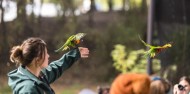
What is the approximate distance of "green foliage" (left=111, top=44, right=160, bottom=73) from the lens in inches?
259

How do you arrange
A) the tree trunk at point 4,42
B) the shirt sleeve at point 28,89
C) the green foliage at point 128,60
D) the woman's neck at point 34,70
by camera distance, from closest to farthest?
the shirt sleeve at point 28,89, the woman's neck at point 34,70, the tree trunk at point 4,42, the green foliage at point 128,60

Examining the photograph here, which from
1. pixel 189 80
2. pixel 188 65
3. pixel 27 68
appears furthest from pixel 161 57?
pixel 27 68

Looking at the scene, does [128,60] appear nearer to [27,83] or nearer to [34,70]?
[34,70]

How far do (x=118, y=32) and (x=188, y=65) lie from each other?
3.32ft

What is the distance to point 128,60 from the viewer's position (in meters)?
6.71

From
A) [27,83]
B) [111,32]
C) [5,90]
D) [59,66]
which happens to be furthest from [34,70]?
[111,32]

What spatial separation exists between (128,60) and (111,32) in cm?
44

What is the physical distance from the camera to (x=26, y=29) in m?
5.92

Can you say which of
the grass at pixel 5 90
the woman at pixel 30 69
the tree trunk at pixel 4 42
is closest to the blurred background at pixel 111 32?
the tree trunk at pixel 4 42

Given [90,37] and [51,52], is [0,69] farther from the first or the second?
[90,37]

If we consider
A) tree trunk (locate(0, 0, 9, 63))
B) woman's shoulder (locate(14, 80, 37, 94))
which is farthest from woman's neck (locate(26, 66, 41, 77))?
tree trunk (locate(0, 0, 9, 63))

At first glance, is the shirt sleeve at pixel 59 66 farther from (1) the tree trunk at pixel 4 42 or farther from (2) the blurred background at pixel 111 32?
(2) the blurred background at pixel 111 32

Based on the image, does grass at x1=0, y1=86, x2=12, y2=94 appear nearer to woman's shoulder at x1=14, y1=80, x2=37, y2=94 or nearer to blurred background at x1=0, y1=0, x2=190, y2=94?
blurred background at x1=0, y1=0, x2=190, y2=94

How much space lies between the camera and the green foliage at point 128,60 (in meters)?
6.59
